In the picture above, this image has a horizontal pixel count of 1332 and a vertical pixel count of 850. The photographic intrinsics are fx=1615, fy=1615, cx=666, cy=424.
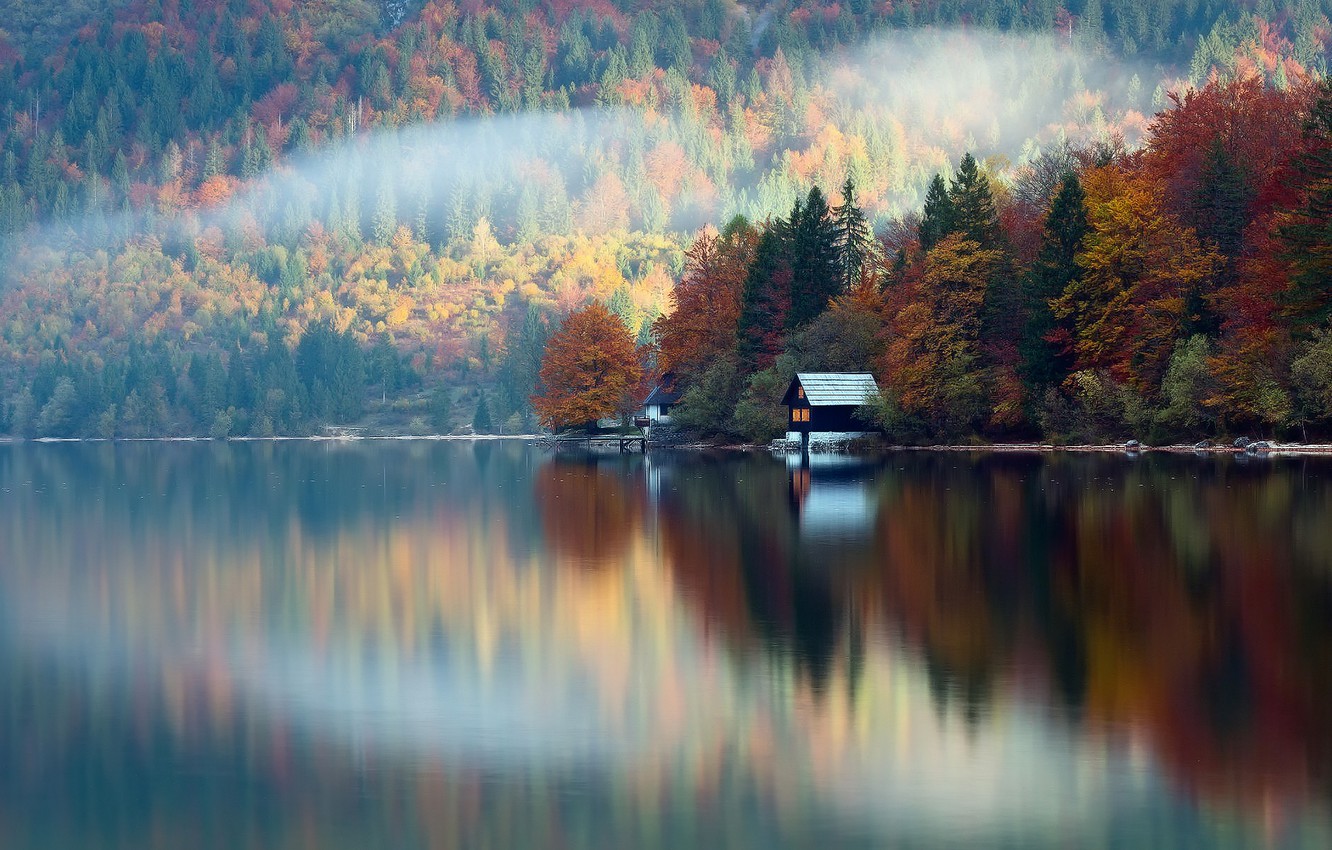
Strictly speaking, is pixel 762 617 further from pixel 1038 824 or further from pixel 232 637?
pixel 1038 824

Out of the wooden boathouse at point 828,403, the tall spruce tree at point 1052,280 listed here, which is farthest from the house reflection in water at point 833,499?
the wooden boathouse at point 828,403

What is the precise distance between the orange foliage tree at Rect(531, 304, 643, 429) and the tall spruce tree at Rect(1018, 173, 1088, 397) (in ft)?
140

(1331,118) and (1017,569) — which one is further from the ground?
(1331,118)

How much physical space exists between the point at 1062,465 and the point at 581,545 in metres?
32.2

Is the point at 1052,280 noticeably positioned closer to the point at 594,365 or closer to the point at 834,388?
the point at 834,388

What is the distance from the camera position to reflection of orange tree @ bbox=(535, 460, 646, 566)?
119ft

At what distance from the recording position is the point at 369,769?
1614 centimetres

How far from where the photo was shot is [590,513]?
47469 mm

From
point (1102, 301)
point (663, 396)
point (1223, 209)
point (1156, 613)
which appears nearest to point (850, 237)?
point (663, 396)

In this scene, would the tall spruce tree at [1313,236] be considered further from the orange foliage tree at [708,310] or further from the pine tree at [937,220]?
the orange foliage tree at [708,310]

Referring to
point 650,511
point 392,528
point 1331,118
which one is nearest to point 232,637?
point 392,528

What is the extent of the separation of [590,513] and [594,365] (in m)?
71.4

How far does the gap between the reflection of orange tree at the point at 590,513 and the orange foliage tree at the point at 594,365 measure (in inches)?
1653

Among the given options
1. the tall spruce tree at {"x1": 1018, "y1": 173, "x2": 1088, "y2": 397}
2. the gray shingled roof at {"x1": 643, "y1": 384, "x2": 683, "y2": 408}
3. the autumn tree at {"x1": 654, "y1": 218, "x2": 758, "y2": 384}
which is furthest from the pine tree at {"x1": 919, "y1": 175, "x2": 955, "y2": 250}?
the gray shingled roof at {"x1": 643, "y1": 384, "x2": 683, "y2": 408}
